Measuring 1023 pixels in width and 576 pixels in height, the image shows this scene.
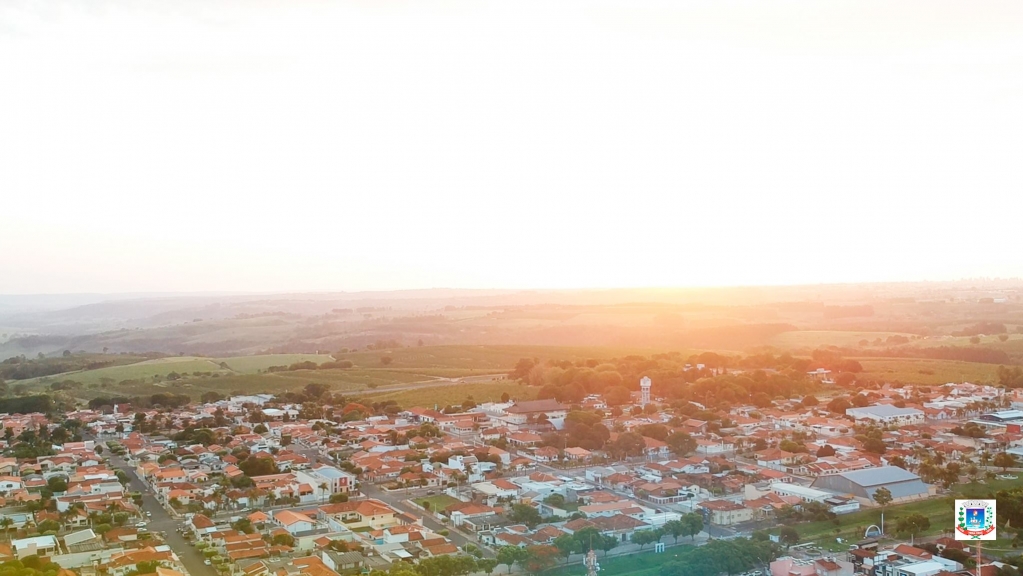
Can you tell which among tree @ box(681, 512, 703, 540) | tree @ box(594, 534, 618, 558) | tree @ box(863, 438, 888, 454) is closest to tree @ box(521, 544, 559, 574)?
tree @ box(594, 534, 618, 558)

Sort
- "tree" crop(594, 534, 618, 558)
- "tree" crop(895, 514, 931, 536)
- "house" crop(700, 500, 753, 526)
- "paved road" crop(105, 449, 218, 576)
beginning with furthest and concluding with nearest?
"house" crop(700, 500, 753, 526)
"tree" crop(895, 514, 931, 536)
"tree" crop(594, 534, 618, 558)
"paved road" crop(105, 449, 218, 576)

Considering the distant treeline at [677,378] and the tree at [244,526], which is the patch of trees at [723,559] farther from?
the distant treeline at [677,378]

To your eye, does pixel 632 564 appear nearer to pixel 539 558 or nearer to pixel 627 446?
pixel 539 558

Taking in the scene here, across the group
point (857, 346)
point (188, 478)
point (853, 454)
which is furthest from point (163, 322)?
point (853, 454)

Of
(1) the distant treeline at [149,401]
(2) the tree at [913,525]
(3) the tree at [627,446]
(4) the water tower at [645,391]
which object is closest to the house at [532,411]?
(4) the water tower at [645,391]

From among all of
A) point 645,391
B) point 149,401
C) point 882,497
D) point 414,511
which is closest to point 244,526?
point 414,511

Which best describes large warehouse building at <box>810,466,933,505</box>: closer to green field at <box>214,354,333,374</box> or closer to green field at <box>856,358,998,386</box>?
green field at <box>856,358,998,386</box>
